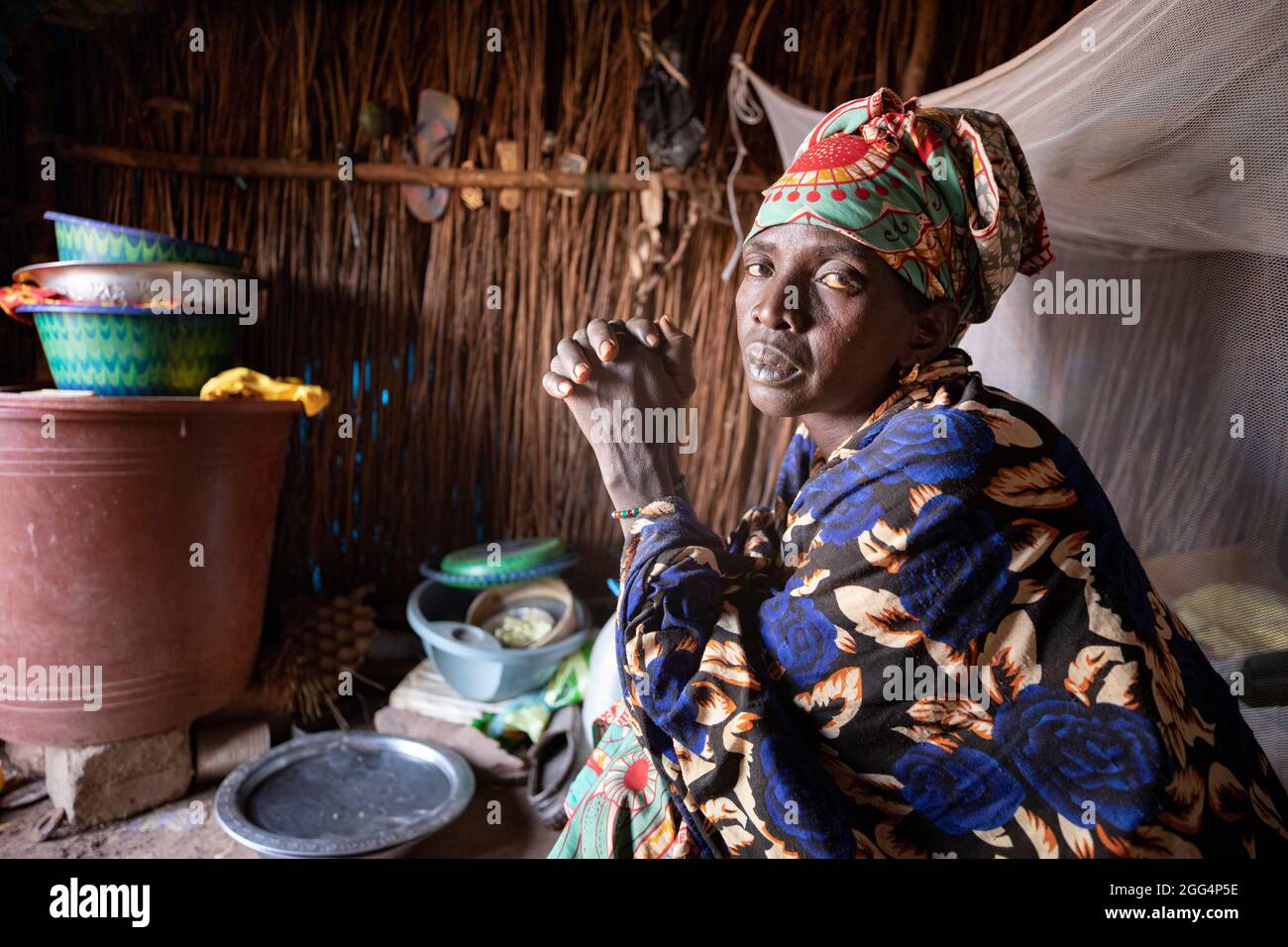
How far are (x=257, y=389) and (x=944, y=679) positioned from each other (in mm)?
2122

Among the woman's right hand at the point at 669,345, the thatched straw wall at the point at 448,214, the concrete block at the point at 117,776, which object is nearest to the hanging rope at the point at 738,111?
the thatched straw wall at the point at 448,214

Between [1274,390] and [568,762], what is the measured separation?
6.81 ft

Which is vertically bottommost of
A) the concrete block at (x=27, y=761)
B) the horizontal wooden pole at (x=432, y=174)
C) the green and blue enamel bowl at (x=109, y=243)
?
the concrete block at (x=27, y=761)

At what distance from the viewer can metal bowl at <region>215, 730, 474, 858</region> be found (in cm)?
197

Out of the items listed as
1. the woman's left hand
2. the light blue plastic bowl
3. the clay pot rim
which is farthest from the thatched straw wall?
the woman's left hand

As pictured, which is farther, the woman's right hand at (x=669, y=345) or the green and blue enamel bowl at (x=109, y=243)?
the green and blue enamel bowl at (x=109, y=243)

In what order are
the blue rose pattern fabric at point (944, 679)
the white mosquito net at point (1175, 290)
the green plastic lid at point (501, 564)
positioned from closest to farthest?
the blue rose pattern fabric at point (944, 679) < the white mosquito net at point (1175, 290) < the green plastic lid at point (501, 564)

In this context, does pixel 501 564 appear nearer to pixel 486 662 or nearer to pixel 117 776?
pixel 486 662

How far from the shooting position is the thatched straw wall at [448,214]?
2.78 m

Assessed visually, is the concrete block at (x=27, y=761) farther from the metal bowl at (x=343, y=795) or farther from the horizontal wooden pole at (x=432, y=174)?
the horizontal wooden pole at (x=432, y=174)

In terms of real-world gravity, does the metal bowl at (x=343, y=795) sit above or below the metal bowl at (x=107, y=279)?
below

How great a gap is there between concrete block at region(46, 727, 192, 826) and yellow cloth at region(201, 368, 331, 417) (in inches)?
42.8

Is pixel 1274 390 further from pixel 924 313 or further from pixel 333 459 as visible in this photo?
pixel 333 459

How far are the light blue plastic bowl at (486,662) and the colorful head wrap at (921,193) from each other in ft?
5.93
